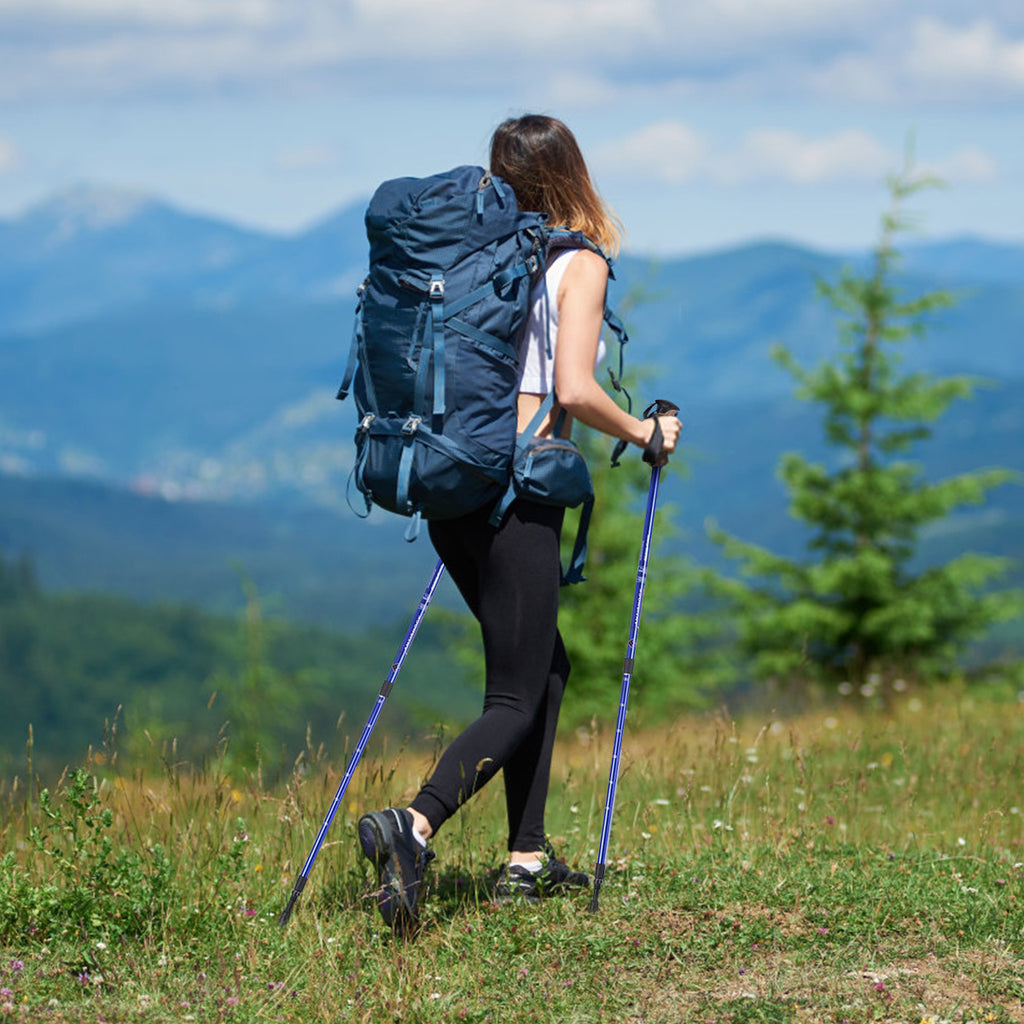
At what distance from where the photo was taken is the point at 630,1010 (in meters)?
3.02

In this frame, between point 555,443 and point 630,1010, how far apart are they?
4.73 feet

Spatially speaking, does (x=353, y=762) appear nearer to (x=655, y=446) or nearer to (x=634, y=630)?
(x=634, y=630)

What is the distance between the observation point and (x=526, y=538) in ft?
11.5

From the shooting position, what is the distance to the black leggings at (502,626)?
3482 mm

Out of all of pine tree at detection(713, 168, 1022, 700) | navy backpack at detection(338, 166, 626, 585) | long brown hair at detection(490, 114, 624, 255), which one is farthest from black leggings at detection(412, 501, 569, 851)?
pine tree at detection(713, 168, 1022, 700)

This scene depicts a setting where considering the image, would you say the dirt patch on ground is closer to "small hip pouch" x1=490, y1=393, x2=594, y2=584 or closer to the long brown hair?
"small hip pouch" x1=490, y1=393, x2=594, y2=584

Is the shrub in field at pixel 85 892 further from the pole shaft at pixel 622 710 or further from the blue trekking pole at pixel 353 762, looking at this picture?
the pole shaft at pixel 622 710

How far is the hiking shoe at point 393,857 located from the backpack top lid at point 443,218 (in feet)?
4.79

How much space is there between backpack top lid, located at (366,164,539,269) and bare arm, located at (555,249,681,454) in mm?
204

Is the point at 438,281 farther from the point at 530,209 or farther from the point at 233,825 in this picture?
the point at 233,825

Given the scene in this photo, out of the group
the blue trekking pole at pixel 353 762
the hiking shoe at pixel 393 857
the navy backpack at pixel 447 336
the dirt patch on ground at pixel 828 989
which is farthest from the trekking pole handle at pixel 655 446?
the dirt patch on ground at pixel 828 989

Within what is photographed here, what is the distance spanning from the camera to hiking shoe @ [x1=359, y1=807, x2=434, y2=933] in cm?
332

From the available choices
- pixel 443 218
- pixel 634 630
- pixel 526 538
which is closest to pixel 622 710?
pixel 634 630

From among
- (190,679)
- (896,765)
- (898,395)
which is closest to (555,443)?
(896,765)
